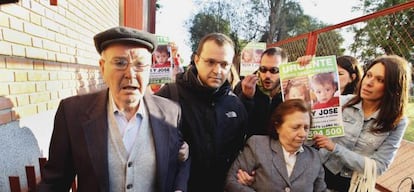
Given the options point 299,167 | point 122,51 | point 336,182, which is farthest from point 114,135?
point 336,182

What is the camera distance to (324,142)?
1826 millimetres

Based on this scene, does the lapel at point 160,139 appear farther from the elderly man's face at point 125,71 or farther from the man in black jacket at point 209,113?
the man in black jacket at point 209,113

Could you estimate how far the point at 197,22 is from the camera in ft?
80.6

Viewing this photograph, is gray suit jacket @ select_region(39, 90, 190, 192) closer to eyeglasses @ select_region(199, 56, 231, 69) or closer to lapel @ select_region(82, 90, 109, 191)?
lapel @ select_region(82, 90, 109, 191)

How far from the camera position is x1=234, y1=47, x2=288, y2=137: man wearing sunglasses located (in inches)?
89.0

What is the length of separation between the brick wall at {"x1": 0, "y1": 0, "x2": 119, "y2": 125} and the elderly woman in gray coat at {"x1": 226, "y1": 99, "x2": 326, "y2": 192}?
5.24ft

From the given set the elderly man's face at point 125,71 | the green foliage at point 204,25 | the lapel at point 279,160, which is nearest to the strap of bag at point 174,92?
the elderly man's face at point 125,71

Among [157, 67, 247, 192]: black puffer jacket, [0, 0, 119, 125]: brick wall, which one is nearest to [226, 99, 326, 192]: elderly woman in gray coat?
[157, 67, 247, 192]: black puffer jacket

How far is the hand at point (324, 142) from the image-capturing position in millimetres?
1802

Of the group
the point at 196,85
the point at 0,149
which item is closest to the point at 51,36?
the point at 0,149

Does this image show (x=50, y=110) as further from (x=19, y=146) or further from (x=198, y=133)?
(x=198, y=133)

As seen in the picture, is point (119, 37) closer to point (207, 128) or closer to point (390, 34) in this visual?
point (207, 128)

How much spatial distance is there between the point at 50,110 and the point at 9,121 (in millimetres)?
738

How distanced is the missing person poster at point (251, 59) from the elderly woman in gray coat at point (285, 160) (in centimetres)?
141
